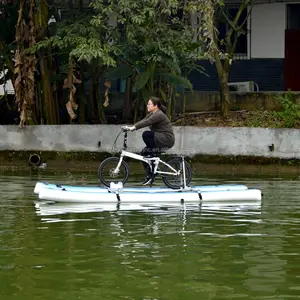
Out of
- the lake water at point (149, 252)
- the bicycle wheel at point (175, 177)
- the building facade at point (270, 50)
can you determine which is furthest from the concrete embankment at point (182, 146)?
the building facade at point (270, 50)

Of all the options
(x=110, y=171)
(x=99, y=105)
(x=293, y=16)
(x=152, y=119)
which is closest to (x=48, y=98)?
(x=99, y=105)

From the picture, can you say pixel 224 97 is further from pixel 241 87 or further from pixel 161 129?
pixel 161 129

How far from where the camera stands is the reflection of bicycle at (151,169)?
722 inches

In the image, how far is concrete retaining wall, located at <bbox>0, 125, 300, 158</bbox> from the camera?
2341 cm

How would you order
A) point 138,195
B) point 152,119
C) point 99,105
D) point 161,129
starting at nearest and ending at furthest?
point 138,195
point 152,119
point 161,129
point 99,105

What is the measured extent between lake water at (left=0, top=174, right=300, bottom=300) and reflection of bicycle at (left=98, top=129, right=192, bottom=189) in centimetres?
188

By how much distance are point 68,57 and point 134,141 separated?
2932 millimetres

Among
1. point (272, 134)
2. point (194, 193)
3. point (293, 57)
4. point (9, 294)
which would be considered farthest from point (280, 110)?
point (9, 294)

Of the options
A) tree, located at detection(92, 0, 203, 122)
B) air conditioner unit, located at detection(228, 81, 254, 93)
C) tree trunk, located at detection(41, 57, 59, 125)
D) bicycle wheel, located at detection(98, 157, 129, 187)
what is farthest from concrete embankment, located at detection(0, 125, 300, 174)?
air conditioner unit, located at detection(228, 81, 254, 93)

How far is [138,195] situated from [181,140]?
745cm

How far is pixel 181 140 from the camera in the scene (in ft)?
78.6

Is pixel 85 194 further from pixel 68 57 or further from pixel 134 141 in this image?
pixel 68 57

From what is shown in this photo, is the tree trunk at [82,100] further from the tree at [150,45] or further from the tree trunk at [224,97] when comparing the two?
the tree trunk at [224,97]

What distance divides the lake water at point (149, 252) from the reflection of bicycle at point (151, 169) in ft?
6.16
